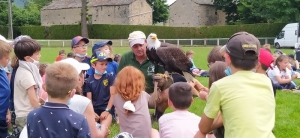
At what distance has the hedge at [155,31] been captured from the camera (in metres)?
42.7

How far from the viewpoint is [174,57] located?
514 cm

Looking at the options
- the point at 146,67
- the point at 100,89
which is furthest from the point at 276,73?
the point at 100,89

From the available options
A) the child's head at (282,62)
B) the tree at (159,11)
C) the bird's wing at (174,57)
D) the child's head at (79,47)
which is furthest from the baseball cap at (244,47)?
the tree at (159,11)

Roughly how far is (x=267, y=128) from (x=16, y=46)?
353 centimetres

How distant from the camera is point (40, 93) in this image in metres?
4.70

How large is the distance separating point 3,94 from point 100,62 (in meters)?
1.70

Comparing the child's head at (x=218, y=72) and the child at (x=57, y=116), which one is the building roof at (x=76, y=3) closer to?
the child's head at (x=218, y=72)

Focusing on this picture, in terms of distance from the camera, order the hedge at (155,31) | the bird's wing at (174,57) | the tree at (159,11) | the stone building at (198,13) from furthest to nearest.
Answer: the tree at (159,11) → the stone building at (198,13) → the hedge at (155,31) → the bird's wing at (174,57)

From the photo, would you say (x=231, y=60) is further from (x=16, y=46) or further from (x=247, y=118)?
(x=16, y=46)

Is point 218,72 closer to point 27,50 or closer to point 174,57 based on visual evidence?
point 174,57

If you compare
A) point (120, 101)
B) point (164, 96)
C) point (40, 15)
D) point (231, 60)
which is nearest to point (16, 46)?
point (120, 101)

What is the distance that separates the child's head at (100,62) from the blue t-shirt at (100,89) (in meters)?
0.15

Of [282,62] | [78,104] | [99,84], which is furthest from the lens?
[282,62]

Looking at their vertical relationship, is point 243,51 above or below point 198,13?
below
